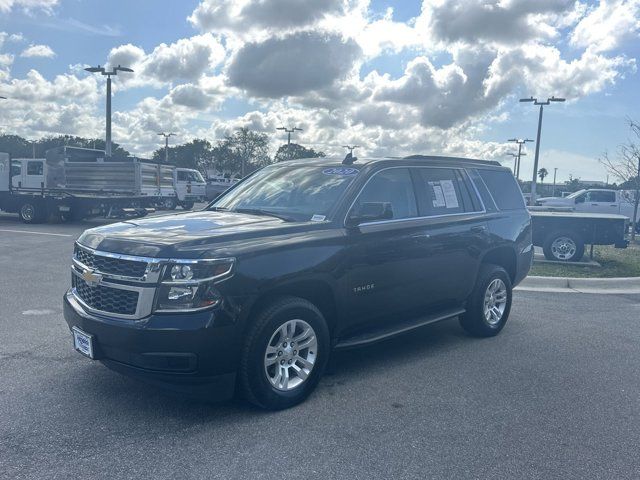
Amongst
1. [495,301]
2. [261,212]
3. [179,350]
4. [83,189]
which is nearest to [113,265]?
[179,350]

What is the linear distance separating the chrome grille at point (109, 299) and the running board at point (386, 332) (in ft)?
5.46

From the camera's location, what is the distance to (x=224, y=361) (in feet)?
12.4

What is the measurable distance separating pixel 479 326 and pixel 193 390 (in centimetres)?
352

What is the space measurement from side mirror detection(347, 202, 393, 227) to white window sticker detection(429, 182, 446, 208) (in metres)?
1.03

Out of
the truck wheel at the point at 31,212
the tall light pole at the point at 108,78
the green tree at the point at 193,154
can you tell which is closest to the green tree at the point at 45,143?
the green tree at the point at 193,154

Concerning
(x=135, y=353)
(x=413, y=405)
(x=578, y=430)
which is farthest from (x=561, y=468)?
(x=135, y=353)

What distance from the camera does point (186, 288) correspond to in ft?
12.2

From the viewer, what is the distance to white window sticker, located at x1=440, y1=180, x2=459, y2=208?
230 inches

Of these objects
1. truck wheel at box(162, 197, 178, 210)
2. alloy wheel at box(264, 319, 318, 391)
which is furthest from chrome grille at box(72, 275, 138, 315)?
truck wheel at box(162, 197, 178, 210)

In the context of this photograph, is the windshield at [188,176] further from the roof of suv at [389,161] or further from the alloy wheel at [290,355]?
the alloy wheel at [290,355]

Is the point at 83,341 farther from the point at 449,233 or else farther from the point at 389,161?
the point at 449,233

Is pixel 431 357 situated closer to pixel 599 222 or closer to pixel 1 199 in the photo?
pixel 599 222

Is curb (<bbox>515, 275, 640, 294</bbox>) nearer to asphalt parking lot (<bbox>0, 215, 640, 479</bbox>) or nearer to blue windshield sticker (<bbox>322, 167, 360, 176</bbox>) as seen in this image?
asphalt parking lot (<bbox>0, 215, 640, 479</bbox>)

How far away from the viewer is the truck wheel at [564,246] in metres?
11.9
